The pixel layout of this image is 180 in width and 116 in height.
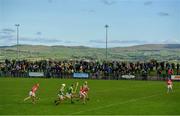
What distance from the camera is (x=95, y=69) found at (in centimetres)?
8394

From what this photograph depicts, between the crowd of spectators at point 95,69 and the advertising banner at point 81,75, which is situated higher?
the crowd of spectators at point 95,69

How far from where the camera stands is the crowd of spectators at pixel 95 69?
8162cm

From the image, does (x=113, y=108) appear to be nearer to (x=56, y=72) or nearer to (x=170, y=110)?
(x=170, y=110)

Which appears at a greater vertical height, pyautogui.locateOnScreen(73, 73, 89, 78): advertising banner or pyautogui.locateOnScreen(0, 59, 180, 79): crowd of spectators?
pyautogui.locateOnScreen(0, 59, 180, 79): crowd of spectators

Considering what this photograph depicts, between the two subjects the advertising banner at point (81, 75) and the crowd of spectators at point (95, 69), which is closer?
the crowd of spectators at point (95, 69)

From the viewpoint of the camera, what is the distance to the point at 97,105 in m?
36.3

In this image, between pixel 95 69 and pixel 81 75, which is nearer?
pixel 81 75

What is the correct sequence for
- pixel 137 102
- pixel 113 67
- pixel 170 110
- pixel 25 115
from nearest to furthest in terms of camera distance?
pixel 25 115
pixel 170 110
pixel 137 102
pixel 113 67

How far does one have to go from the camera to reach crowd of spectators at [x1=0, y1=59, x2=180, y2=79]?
81625 millimetres

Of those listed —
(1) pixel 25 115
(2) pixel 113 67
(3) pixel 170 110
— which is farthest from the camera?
(2) pixel 113 67

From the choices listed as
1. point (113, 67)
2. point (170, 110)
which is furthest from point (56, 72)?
point (170, 110)

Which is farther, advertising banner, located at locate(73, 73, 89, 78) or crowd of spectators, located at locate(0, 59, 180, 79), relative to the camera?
advertising banner, located at locate(73, 73, 89, 78)

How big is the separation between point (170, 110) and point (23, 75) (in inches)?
2231

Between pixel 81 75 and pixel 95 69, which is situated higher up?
pixel 95 69
